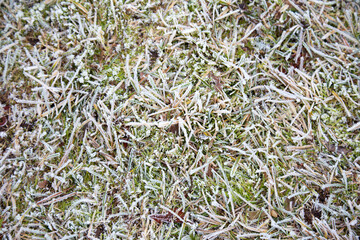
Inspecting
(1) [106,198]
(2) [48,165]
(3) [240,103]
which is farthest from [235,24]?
(2) [48,165]

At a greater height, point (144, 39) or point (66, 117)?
point (144, 39)

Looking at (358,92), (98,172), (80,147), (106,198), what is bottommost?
(106,198)

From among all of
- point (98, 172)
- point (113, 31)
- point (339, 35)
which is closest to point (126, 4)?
point (113, 31)

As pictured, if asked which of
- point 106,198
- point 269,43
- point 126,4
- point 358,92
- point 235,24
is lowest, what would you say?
point 106,198

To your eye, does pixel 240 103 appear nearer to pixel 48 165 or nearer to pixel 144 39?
pixel 144 39

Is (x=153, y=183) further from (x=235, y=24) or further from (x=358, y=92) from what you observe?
(x=358, y=92)

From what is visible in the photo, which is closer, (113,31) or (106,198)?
(106,198)
